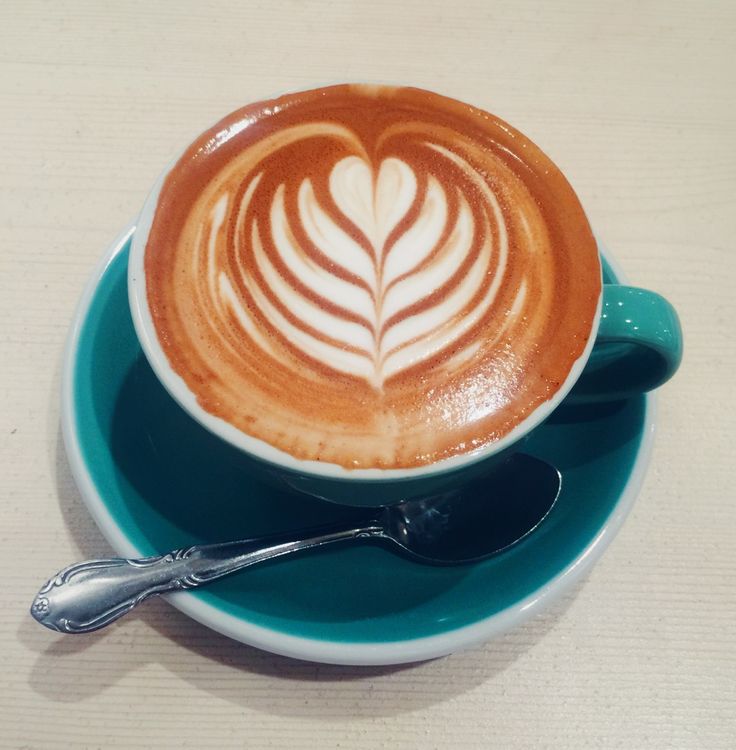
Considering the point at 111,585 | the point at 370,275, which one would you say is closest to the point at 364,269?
the point at 370,275

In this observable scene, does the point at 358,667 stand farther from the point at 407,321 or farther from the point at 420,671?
the point at 407,321

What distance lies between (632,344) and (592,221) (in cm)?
57

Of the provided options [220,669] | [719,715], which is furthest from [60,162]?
[719,715]

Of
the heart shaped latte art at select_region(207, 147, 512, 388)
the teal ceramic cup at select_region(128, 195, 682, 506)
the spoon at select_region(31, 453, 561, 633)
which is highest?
the heart shaped latte art at select_region(207, 147, 512, 388)

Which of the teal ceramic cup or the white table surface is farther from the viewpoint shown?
the white table surface

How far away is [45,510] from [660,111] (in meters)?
1.44

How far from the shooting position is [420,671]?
0.92m

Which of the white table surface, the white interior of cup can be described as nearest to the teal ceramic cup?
the white interior of cup

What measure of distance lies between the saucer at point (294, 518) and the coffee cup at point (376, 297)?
10cm

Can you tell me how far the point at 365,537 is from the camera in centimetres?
93

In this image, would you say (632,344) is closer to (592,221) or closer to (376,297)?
(376,297)

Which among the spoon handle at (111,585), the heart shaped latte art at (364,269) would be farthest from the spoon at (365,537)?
the heart shaped latte art at (364,269)

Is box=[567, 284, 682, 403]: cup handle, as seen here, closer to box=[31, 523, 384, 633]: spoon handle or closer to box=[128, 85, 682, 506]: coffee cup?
box=[128, 85, 682, 506]: coffee cup

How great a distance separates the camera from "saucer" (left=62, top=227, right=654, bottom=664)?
2.69 ft
